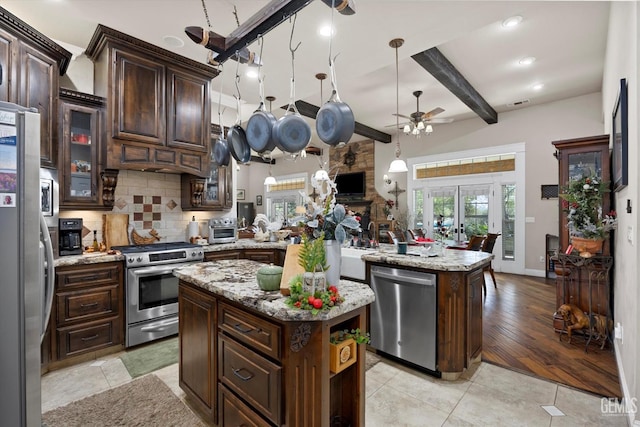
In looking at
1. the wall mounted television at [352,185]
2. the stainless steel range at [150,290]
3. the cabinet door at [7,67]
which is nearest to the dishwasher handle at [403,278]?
the stainless steel range at [150,290]

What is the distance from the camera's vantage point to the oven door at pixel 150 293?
2980 millimetres

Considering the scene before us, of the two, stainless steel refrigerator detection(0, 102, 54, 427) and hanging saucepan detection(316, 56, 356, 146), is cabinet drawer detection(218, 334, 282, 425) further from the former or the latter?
hanging saucepan detection(316, 56, 356, 146)

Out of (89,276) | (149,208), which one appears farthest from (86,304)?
(149,208)

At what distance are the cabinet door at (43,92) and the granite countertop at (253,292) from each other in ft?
5.66

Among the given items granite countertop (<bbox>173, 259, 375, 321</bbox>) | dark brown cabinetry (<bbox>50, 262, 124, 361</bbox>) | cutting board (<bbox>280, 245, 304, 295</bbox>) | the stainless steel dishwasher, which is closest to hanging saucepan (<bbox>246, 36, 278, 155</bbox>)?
cutting board (<bbox>280, 245, 304, 295</bbox>)

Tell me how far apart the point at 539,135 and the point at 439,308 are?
535 cm

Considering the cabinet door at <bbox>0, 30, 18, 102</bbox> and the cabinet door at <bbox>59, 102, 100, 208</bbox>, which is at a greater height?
the cabinet door at <bbox>0, 30, 18, 102</bbox>

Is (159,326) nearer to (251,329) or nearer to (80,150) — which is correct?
(80,150)

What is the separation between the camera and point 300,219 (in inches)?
60.8

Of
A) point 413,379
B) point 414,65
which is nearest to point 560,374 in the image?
point 413,379

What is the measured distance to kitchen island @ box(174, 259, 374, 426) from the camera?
133 cm

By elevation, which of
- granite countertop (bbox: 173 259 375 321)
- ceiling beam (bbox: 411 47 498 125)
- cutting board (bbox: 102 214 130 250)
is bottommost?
granite countertop (bbox: 173 259 375 321)

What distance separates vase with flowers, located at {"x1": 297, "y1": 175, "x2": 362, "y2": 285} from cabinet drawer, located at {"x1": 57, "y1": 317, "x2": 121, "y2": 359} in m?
2.57

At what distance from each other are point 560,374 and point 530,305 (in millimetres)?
1977
